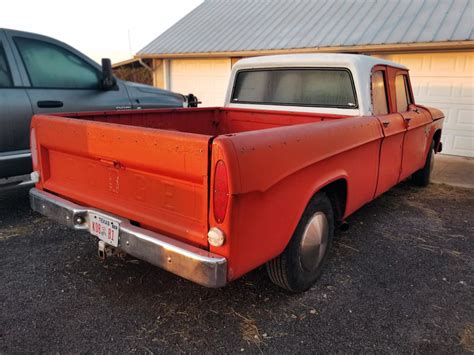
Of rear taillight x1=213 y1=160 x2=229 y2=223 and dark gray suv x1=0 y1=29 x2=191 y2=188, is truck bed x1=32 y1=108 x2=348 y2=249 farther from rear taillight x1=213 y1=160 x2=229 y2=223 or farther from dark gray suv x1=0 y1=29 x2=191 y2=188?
dark gray suv x1=0 y1=29 x2=191 y2=188

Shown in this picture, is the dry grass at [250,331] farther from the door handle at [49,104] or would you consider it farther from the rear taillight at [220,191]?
the door handle at [49,104]

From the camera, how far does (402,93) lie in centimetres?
505

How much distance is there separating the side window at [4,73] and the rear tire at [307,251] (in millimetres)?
3353

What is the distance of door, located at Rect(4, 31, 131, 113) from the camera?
14.5ft

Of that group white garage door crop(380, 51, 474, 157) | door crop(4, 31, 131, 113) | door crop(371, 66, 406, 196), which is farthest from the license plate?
white garage door crop(380, 51, 474, 157)

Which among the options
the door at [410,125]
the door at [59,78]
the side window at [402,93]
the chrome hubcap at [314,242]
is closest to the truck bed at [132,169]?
the chrome hubcap at [314,242]

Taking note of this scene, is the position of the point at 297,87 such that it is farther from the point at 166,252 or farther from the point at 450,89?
the point at 450,89

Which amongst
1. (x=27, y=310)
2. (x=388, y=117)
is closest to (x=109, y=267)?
(x=27, y=310)

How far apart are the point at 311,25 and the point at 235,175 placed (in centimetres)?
1046

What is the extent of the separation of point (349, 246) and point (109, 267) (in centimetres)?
226

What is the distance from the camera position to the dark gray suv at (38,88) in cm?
415

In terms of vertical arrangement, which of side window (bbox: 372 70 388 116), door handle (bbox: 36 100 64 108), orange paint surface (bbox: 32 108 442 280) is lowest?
orange paint surface (bbox: 32 108 442 280)

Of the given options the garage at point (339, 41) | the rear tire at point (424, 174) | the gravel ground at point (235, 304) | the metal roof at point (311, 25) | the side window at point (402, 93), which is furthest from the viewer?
the metal roof at point (311, 25)

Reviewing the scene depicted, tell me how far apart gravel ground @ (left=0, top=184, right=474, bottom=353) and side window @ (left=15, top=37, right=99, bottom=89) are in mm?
1703
